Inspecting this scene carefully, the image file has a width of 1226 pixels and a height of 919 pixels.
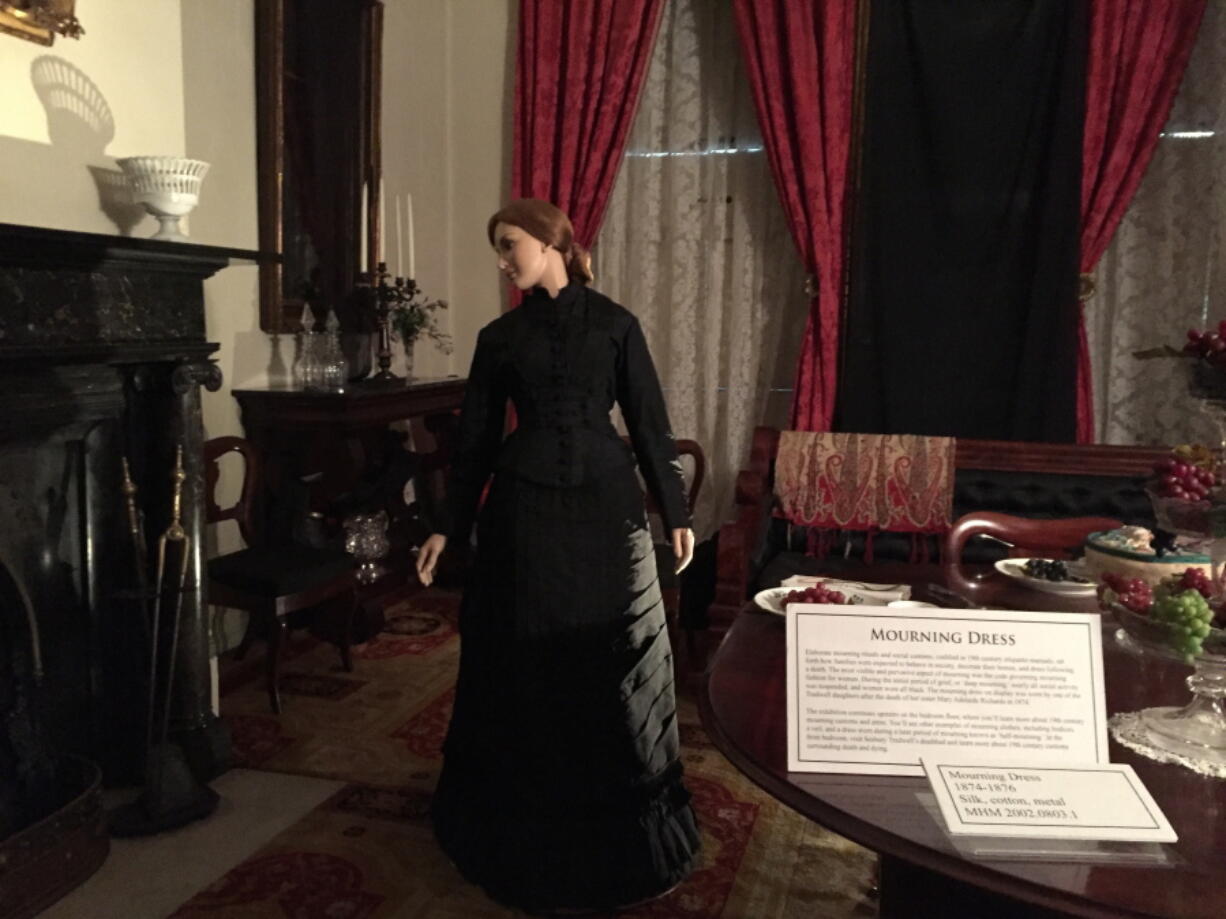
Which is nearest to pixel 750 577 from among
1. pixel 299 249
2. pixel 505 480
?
pixel 505 480

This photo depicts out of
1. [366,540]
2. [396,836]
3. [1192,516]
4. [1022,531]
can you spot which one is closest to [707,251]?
[366,540]

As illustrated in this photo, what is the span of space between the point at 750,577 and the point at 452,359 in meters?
2.07

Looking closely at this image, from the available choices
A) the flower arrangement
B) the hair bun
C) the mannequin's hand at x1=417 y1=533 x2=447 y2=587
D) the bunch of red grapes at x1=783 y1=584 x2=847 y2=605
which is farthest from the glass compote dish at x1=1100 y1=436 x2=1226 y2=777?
the flower arrangement

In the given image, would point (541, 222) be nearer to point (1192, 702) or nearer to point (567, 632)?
point (567, 632)

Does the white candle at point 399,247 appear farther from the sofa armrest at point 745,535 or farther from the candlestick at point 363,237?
the sofa armrest at point 745,535

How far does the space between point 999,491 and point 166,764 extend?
271cm

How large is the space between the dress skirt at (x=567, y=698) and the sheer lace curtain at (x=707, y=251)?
2253 millimetres

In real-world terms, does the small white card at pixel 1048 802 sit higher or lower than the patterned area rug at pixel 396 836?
higher

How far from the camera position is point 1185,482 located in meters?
1.30

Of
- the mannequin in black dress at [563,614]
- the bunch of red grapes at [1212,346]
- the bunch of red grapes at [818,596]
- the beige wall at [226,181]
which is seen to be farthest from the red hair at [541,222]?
the beige wall at [226,181]

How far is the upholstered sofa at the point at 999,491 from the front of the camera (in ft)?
11.1

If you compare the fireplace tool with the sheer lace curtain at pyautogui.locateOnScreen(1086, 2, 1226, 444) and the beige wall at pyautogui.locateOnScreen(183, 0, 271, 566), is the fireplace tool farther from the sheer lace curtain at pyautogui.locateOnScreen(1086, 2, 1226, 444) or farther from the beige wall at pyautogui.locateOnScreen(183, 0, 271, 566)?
the sheer lace curtain at pyautogui.locateOnScreen(1086, 2, 1226, 444)

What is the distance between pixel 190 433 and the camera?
8.41ft

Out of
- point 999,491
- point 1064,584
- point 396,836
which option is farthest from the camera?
point 999,491
